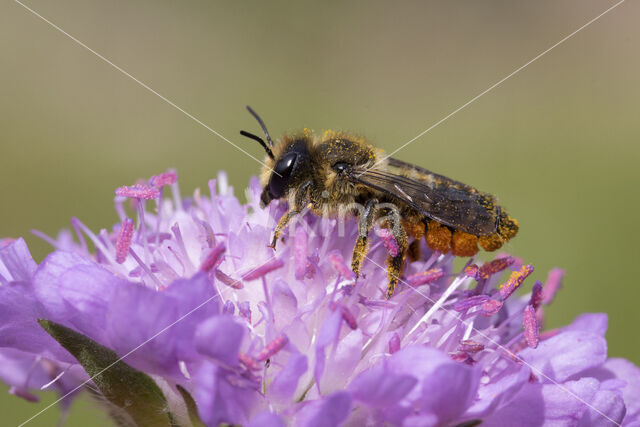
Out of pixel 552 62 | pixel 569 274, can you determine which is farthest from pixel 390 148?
pixel 552 62

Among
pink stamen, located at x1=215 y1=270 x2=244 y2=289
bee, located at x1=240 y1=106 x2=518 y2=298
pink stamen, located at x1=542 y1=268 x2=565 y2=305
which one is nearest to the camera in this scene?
pink stamen, located at x1=215 y1=270 x2=244 y2=289

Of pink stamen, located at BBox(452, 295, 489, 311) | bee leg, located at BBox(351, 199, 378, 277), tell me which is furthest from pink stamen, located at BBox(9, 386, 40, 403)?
pink stamen, located at BBox(452, 295, 489, 311)

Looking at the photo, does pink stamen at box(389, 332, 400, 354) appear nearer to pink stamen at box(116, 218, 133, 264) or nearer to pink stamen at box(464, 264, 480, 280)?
pink stamen at box(464, 264, 480, 280)

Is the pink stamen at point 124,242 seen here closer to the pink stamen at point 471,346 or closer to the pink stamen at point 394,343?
the pink stamen at point 394,343

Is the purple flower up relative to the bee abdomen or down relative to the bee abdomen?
down

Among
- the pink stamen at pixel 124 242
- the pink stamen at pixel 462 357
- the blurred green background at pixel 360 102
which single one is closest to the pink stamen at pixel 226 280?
the pink stamen at pixel 124 242

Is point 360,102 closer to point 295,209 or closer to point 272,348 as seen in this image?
point 295,209
